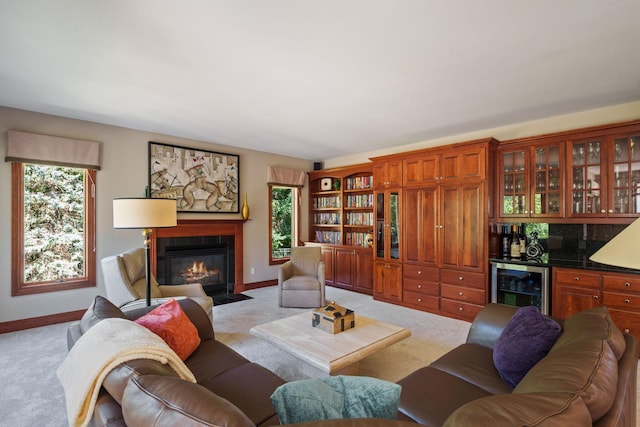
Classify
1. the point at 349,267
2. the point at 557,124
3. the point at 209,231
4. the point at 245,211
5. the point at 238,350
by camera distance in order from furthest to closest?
the point at 349,267
the point at 245,211
the point at 209,231
the point at 557,124
the point at 238,350

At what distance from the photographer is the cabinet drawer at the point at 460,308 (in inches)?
150

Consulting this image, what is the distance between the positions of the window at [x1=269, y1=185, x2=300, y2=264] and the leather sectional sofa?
3962 millimetres

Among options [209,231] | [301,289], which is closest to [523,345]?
[301,289]

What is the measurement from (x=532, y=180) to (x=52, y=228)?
19.4ft

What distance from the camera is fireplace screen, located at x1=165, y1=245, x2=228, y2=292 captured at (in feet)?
15.1

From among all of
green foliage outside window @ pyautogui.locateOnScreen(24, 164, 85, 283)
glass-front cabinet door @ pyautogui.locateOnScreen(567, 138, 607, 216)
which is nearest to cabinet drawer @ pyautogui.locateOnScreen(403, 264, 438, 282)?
glass-front cabinet door @ pyautogui.locateOnScreen(567, 138, 607, 216)

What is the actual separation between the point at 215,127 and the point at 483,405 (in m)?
4.20

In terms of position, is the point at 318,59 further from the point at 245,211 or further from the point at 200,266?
the point at 200,266

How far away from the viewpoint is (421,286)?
430 cm

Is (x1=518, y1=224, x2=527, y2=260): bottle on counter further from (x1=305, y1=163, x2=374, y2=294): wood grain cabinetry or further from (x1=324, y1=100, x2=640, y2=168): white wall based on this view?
(x1=305, y1=163, x2=374, y2=294): wood grain cabinetry

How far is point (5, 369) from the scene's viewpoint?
2.58m

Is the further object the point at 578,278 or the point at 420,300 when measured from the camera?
the point at 420,300

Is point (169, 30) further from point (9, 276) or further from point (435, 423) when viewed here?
point (9, 276)

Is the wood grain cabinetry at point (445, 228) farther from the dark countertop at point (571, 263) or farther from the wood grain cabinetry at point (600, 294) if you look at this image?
the wood grain cabinetry at point (600, 294)
